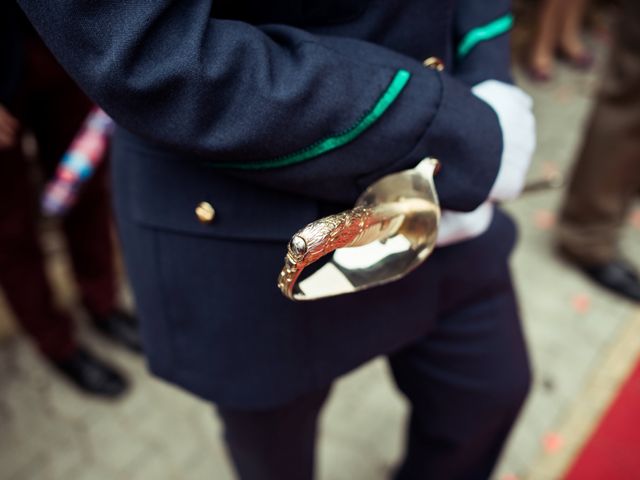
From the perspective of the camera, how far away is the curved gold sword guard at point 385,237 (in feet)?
2.07

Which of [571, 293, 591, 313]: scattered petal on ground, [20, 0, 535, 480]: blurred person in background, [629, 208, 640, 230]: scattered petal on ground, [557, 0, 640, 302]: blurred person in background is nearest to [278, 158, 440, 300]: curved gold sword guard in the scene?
[20, 0, 535, 480]: blurred person in background

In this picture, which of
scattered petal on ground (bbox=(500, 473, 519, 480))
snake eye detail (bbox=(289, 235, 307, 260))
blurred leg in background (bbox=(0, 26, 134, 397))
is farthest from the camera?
scattered petal on ground (bbox=(500, 473, 519, 480))

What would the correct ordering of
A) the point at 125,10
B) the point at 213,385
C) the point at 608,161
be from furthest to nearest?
1. the point at 608,161
2. the point at 213,385
3. the point at 125,10

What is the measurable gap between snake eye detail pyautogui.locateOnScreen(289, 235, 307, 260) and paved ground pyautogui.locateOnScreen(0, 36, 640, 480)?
114cm

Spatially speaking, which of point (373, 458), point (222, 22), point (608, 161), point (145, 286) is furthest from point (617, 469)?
point (222, 22)

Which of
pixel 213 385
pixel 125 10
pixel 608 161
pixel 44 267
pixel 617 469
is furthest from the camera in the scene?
pixel 608 161

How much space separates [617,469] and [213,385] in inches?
46.4

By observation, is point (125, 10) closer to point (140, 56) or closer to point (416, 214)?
point (140, 56)

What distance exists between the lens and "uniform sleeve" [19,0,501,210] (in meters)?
0.55

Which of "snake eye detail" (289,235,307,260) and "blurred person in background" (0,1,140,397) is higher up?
"snake eye detail" (289,235,307,260)

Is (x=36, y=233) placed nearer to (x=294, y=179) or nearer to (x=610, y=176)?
(x=294, y=179)

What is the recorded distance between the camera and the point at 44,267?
1604 millimetres

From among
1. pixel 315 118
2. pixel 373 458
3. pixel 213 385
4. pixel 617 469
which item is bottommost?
pixel 373 458

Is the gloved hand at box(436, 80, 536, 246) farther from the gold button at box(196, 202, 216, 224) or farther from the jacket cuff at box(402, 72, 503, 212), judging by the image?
the gold button at box(196, 202, 216, 224)
